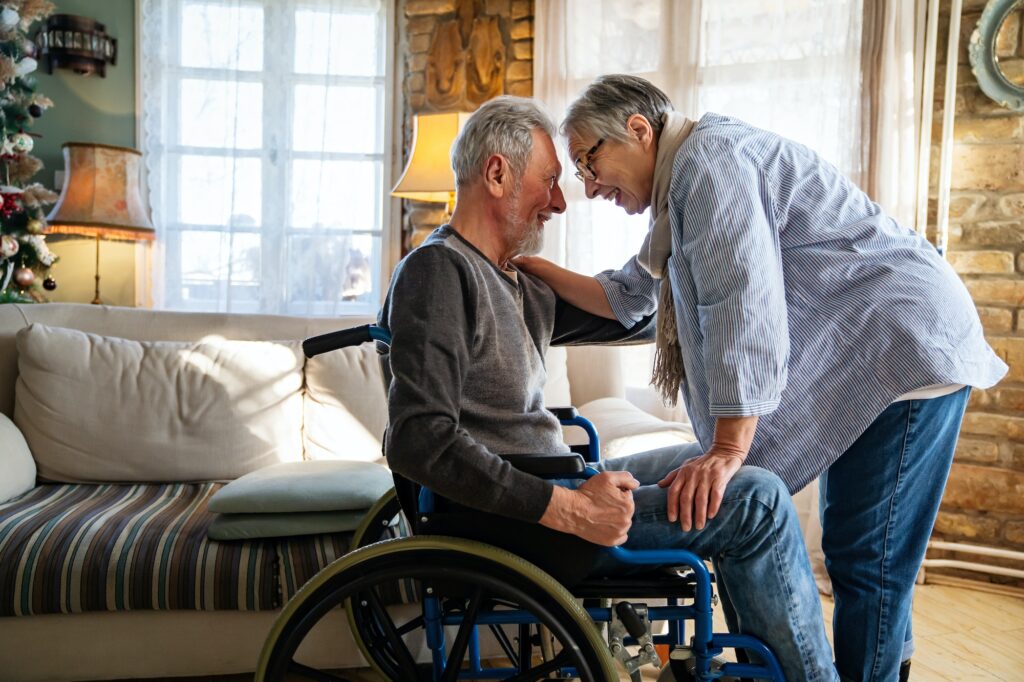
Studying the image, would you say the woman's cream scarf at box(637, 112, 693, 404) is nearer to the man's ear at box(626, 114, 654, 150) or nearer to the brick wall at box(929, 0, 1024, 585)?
the man's ear at box(626, 114, 654, 150)

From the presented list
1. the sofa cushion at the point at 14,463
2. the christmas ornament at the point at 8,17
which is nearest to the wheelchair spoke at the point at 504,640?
the sofa cushion at the point at 14,463

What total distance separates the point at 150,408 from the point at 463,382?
1367 mm

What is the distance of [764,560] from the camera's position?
117cm

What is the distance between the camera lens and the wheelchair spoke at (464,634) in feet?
3.90

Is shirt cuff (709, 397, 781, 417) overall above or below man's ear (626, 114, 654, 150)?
below

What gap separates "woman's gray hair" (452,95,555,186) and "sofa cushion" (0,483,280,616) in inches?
38.4

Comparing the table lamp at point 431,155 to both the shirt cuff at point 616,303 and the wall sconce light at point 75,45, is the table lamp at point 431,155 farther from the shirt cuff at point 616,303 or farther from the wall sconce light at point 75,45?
the wall sconce light at point 75,45

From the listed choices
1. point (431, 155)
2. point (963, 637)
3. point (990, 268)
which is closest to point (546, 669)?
point (963, 637)

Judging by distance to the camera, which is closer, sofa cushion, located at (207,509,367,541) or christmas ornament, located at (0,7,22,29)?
sofa cushion, located at (207,509,367,541)

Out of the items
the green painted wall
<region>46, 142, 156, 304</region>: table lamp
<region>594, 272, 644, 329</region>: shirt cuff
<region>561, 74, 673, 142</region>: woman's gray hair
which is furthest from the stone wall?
<region>561, 74, 673, 142</region>: woman's gray hair

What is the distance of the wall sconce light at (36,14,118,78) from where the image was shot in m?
3.79

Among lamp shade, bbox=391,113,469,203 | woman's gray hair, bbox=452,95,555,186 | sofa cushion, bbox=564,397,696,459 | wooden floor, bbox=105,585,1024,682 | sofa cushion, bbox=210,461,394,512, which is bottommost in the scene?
wooden floor, bbox=105,585,1024,682

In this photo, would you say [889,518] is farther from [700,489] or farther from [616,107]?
[616,107]

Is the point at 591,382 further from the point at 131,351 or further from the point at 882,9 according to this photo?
the point at 882,9
